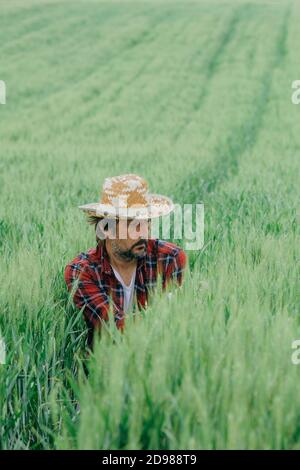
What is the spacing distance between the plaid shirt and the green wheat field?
73mm

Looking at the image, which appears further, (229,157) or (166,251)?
(229,157)

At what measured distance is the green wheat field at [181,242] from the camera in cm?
130

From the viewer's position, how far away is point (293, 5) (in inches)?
1139

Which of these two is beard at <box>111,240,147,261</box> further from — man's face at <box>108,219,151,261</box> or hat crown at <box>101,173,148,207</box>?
hat crown at <box>101,173,148,207</box>

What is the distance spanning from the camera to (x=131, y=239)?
2342mm

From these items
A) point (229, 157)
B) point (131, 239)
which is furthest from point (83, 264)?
point (229, 157)

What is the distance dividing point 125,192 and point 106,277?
0.31 meters

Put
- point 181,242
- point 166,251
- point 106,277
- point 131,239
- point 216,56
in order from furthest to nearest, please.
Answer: point 216,56, point 181,242, point 166,251, point 106,277, point 131,239

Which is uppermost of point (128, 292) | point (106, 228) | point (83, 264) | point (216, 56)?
point (216, 56)

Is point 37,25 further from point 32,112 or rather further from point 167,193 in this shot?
point 167,193

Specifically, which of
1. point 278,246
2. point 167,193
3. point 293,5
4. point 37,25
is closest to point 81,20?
point 37,25

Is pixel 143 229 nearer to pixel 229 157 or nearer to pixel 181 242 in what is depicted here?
pixel 181 242

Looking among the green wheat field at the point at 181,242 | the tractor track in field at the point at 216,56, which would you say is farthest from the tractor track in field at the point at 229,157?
the tractor track in field at the point at 216,56

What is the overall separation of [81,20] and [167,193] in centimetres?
2025
